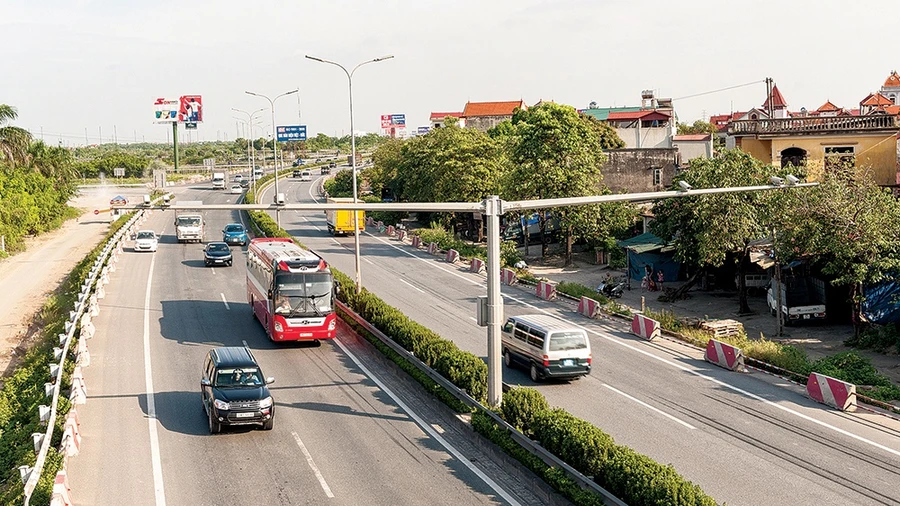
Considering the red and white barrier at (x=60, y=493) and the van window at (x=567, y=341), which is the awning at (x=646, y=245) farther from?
the red and white barrier at (x=60, y=493)

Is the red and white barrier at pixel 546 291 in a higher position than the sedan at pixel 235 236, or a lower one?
lower

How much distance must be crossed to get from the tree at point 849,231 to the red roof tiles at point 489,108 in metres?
120

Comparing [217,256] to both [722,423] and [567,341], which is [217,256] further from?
[722,423]

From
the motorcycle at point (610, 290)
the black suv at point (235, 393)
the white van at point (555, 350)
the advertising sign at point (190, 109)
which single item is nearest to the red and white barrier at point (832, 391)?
the white van at point (555, 350)

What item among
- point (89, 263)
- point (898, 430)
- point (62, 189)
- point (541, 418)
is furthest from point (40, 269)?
point (898, 430)

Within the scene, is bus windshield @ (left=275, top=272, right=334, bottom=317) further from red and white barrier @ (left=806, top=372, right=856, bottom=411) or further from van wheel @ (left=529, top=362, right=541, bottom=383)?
red and white barrier @ (left=806, top=372, right=856, bottom=411)

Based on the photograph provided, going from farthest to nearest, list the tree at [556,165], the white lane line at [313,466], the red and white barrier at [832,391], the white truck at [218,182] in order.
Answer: the white truck at [218,182]
the tree at [556,165]
the red and white barrier at [832,391]
the white lane line at [313,466]

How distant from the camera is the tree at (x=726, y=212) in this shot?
37625 millimetres

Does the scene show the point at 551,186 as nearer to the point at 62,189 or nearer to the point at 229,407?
the point at 229,407

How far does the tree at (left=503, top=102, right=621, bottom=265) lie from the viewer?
5231 cm

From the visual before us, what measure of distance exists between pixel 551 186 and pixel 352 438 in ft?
109

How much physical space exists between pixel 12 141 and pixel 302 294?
60.3 metres

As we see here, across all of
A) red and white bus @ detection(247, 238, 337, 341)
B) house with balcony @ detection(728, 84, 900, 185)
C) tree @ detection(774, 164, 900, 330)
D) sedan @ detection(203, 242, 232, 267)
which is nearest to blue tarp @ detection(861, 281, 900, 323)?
tree @ detection(774, 164, 900, 330)

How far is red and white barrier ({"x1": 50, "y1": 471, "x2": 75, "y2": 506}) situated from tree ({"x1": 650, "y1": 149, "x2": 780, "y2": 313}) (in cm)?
2890
